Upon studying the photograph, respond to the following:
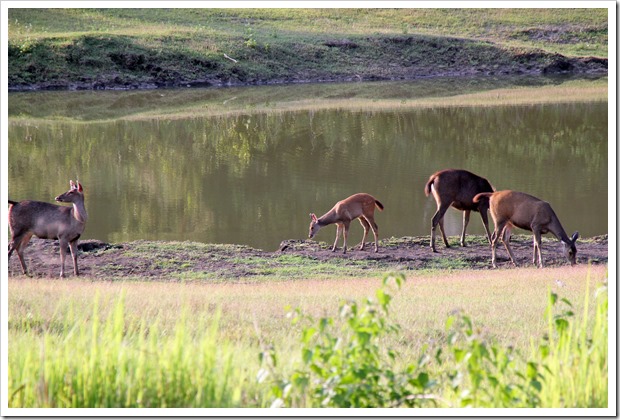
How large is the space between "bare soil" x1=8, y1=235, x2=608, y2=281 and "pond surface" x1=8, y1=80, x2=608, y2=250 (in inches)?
56.8

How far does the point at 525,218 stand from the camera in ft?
48.0

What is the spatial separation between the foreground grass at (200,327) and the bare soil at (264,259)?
1.28 metres

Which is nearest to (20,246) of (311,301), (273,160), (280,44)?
(311,301)

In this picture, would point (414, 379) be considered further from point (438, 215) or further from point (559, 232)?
point (438, 215)

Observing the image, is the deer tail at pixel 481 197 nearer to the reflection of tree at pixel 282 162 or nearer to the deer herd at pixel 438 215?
the deer herd at pixel 438 215

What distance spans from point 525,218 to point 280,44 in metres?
36.1

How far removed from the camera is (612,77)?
6.55 metres

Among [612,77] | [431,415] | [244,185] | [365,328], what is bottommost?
[244,185]

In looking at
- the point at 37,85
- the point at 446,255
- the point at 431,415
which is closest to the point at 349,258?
the point at 446,255

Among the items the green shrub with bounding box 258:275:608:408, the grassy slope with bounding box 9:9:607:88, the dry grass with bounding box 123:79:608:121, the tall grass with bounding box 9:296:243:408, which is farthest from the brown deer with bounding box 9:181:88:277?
the grassy slope with bounding box 9:9:607:88

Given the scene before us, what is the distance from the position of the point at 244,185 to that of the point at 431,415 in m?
17.6

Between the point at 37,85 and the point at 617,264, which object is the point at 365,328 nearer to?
the point at 617,264

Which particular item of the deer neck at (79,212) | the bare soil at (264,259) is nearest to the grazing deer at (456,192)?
the bare soil at (264,259)

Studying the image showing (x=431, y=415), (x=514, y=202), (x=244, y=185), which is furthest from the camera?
(x=244, y=185)
